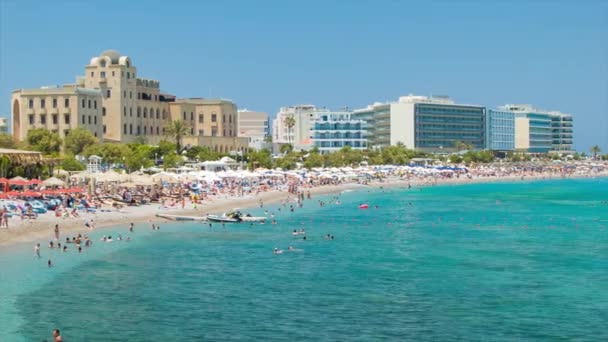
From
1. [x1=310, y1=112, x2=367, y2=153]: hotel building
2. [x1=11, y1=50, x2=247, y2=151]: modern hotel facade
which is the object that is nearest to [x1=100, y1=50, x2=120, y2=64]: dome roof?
[x1=11, y1=50, x2=247, y2=151]: modern hotel facade

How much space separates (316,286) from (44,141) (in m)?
61.9

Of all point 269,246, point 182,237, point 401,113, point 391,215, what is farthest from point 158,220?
point 401,113

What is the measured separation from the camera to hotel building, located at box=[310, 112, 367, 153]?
170000 millimetres

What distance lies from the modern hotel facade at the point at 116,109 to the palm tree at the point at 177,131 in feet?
5.71

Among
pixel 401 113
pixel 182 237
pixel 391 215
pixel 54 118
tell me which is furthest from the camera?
pixel 401 113

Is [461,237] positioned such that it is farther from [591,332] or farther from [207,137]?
[207,137]

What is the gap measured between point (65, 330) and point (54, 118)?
280 feet

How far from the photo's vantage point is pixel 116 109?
375 feet

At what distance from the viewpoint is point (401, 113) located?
605 ft

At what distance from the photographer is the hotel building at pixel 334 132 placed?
17000 cm

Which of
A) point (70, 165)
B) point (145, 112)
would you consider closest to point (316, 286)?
point (70, 165)

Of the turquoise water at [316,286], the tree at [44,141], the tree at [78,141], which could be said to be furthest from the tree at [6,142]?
the turquoise water at [316,286]

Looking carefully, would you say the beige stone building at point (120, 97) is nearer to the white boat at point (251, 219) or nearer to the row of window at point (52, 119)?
the row of window at point (52, 119)

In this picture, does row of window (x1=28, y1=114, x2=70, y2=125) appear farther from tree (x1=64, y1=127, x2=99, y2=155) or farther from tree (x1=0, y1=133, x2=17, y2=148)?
tree (x1=0, y1=133, x2=17, y2=148)
